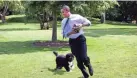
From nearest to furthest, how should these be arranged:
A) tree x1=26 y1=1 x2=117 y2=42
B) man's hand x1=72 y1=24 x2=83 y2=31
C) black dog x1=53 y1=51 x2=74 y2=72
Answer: man's hand x1=72 y1=24 x2=83 y2=31 → black dog x1=53 y1=51 x2=74 y2=72 → tree x1=26 y1=1 x2=117 y2=42

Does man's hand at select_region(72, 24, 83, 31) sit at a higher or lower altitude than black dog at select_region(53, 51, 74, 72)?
higher

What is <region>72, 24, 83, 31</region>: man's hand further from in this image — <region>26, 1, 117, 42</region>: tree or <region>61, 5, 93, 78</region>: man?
<region>26, 1, 117, 42</region>: tree

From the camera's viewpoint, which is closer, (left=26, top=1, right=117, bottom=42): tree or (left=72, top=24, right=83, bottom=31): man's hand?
(left=72, top=24, right=83, bottom=31): man's hand

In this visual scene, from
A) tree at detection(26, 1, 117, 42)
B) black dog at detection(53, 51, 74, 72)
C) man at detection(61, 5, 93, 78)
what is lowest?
black dog at detection(53, 51, 74, 72)

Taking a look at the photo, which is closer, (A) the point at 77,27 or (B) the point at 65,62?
(A) the point at 77,27

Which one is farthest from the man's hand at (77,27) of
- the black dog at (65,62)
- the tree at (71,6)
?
the tree at (71,6)

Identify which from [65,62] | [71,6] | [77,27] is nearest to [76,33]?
[77,27]

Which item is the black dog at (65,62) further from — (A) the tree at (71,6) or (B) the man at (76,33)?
(A) the tree at (71,6)

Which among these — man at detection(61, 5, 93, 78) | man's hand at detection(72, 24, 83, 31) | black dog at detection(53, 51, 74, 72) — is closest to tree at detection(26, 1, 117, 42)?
black dog at detection(53, 51, 74, 72)

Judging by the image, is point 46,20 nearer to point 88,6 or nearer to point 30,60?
point 88,6

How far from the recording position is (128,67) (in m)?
12.0

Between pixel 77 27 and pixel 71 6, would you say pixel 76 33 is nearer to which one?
pixel 77 27

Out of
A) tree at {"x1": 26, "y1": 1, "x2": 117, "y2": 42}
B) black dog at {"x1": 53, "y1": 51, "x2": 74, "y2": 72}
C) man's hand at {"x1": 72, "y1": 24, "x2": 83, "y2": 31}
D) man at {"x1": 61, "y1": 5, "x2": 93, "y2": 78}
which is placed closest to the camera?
man's hand at {"x1": 72, "y1": 24, "x2": 83, "y2": 31}

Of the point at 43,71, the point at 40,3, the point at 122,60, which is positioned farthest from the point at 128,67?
the point at 40,3
